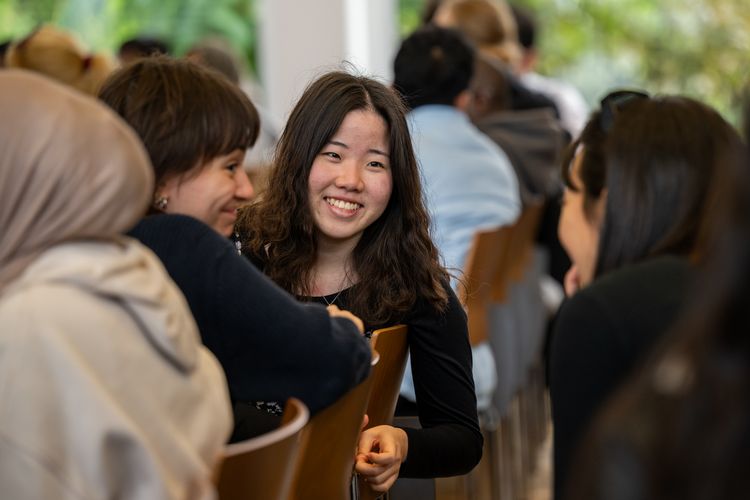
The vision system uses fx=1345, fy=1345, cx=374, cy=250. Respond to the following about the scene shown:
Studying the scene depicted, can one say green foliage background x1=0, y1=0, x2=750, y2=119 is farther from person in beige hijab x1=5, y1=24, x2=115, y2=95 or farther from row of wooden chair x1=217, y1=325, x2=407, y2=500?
row of wooden chair x1=217, y1=325, x2=407, y2=500

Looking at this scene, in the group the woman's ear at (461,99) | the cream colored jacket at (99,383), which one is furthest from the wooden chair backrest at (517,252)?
the cream colored jacket at (99,383)

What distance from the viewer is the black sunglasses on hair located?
200 cm

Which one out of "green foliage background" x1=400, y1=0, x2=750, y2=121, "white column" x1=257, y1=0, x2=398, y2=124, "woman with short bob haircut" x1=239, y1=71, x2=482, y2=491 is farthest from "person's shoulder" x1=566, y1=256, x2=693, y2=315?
"green foliage background" x1=400, y1=0, x2=750, y2=121

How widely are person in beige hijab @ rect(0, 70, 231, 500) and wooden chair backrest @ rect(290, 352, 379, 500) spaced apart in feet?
1.08

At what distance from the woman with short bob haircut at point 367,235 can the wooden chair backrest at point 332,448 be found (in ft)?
1.16

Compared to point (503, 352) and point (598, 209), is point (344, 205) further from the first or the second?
point (503, 352)

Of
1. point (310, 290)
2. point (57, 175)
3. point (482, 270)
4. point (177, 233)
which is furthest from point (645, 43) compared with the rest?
point (57, 175)

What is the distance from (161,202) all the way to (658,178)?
86 cm

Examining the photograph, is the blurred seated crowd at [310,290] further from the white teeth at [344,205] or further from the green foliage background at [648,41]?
the green foliage background at [648,41]

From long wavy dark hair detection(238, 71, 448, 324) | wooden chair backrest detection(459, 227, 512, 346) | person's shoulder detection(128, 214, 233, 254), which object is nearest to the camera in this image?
person's shoulder detection(128, 214, 233, 254)

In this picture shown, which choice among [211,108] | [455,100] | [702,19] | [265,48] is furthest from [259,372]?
[702,19]

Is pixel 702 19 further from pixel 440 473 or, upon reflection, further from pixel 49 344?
pixel 49 344

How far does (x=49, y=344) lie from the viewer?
1.34 meters

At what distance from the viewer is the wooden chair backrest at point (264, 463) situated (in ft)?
5.16
